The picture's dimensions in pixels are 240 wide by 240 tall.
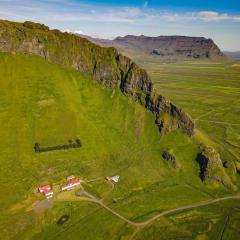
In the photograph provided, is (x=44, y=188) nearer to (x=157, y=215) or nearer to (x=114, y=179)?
(x=114, y=179)

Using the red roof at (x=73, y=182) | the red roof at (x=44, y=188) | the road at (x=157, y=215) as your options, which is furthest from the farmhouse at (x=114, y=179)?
the red roof at (x=44, y=188)

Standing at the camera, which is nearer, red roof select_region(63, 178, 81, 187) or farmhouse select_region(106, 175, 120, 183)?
red roof select_region(63, 178, 81, 187)

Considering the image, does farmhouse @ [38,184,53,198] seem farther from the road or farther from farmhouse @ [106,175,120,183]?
farmhouse @ [106,175,120,183]

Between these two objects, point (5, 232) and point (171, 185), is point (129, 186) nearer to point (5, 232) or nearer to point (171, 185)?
point (171, 185)

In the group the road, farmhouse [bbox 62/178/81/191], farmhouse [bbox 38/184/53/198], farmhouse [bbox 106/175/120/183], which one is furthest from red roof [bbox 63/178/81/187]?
farmhouse [bbox 106/175/120/183]

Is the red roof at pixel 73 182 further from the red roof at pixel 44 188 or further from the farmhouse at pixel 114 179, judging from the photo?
the farmhouse at pixel 114 179

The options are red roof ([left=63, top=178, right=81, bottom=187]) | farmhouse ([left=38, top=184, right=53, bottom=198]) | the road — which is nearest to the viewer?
the road
